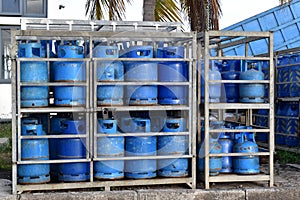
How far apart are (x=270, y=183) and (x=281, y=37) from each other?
1674 cm

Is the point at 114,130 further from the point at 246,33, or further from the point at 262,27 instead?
the point at 262,27

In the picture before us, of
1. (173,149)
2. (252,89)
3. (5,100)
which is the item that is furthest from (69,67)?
(5,100)

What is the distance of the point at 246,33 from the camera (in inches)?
280

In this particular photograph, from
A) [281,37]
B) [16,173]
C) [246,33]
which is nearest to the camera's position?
[16,173]

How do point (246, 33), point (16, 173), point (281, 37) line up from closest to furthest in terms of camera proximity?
point (16, 173)
point (246, 33)
point (281, 37)

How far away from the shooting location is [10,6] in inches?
629

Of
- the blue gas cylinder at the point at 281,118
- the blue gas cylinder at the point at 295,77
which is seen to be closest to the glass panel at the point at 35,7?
the blue gas cylinder at the point at 281,118

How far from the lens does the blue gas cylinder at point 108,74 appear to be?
6766 millimetres

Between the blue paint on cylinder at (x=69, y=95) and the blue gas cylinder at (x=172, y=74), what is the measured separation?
112cm

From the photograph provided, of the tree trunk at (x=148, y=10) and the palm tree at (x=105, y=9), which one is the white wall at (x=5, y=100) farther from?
the tree trunk at (x=148, y=10)

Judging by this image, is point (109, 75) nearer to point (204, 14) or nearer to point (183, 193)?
point (183, 193)

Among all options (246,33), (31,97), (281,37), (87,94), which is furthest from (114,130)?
(281,37)

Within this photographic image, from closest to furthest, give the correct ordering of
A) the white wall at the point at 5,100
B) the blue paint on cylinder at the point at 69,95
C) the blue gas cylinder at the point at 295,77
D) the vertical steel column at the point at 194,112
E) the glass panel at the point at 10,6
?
the blue paint on cylinder at the point at 69,95, the vertical steel column at the point at 194,112, the blue gas cylinder at the point at 295,77, the white wall at the point at 5,100, the glass panel at the point at 10,6

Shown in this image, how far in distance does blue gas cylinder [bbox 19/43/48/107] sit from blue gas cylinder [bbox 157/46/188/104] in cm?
160
